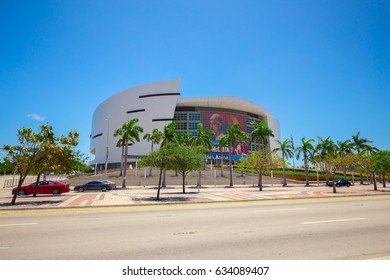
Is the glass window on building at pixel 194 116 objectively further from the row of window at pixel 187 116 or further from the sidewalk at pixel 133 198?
the sidewalk at pixel 133 198

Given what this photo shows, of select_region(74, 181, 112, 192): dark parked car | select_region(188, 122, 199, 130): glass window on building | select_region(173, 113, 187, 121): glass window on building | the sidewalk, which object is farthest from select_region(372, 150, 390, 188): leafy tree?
select_region(173, 113, 187, 121): glass window on building

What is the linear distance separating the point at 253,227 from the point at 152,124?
310 feet

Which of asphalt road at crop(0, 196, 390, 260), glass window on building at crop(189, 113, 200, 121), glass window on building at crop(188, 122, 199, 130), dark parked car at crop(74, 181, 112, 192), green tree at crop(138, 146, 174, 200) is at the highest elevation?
glass window on building at crop(189, 113, 200, 121)

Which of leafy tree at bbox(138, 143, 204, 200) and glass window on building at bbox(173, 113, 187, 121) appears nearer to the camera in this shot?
leafy tree at bbox(138, 143, 204, 200)

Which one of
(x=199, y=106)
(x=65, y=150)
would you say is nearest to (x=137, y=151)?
(x=199, y=106)

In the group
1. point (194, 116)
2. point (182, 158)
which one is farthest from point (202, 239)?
point (194, 116)

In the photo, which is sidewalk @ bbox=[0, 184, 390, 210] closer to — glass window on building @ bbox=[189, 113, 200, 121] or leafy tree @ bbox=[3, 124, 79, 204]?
leafy tree @ bbox=[3, 124, 79, 204]

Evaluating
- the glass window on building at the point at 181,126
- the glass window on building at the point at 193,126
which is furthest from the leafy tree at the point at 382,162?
the glass window on building at the point at 181,126

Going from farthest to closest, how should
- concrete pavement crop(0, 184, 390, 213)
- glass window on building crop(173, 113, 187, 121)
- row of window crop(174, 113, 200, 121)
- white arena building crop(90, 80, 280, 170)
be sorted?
glass window on building crop(173, 113, 187, 121) < row of window crop(174, 113, 200, 121) < white arena building crop(90, 80, 280, 170) < concrete pavement crop(0, 184, 390, 213)

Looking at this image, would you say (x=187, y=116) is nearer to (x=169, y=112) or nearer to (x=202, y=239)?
(x=169, y=112)

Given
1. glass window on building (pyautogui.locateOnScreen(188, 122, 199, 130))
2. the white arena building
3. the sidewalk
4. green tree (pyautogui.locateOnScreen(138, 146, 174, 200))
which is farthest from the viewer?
glass window on building (pyautogui.locateOnScreen(188, 122, 199, 130))

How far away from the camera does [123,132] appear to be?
46188mm

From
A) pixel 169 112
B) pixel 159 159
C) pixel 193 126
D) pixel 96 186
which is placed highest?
pixel 169 112

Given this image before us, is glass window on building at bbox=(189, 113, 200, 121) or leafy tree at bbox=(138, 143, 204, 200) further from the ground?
glass window on building at bbox=(189, 113, 200, 121)
